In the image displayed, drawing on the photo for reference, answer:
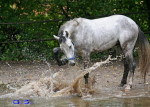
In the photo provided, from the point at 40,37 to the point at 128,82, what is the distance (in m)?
5.11

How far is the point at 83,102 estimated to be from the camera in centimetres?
758

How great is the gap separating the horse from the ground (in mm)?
397

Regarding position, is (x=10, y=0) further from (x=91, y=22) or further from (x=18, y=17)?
(x=91, y=22)

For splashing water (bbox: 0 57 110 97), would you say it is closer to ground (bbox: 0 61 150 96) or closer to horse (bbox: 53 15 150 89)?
ground (bbox: 0 61 150 96)

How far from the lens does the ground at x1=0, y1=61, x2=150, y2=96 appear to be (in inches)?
363

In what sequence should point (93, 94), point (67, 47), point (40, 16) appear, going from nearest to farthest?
point (67, 47) → point (93, 94) → point (40, 16)

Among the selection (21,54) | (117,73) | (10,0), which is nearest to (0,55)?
(21,54)

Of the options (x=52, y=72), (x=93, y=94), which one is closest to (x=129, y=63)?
(x=93, y=94)

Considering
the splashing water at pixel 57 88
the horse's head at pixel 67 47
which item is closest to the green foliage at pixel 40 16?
the splashing water at pixel 57 88

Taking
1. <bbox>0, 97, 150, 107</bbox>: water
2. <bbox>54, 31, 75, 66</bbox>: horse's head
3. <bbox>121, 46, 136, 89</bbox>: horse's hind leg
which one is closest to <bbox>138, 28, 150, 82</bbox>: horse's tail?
<bbox>121, 46, 136, 89</bbox>: horse's hind leg

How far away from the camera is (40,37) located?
1385 centimetres

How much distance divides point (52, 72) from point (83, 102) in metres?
4.19

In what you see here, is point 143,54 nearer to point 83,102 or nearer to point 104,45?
point 104,45

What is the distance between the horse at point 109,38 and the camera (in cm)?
887
